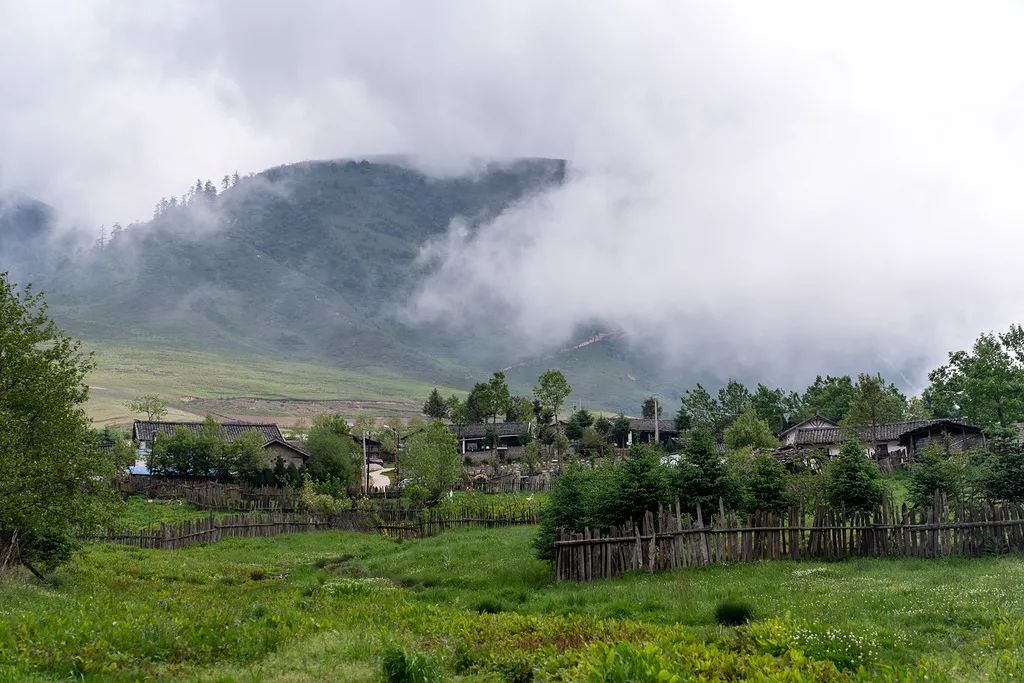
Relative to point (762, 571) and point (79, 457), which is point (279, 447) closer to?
point (79, 457)

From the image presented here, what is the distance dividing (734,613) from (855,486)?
1302cm

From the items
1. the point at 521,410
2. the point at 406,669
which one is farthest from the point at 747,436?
the point at 406,669

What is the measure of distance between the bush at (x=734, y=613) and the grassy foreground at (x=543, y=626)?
283 millimetres

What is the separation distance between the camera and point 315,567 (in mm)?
34062

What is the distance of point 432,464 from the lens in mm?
64875

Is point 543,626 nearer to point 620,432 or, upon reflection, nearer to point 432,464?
point 432,464

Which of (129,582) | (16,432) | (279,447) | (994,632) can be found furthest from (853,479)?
(279,447)

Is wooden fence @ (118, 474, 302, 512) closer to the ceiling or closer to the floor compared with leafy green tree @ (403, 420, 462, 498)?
closer to the floor

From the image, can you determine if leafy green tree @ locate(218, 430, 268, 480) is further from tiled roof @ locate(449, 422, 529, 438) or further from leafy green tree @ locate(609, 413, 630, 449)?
leafy green tree @ locate(609, 413, 630, 449)

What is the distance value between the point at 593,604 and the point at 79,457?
1644 cm

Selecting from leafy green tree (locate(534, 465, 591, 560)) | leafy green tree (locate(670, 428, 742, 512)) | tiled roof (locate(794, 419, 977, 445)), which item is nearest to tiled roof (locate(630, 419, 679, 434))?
tiled roof (locate(794, 419, 977, 445))

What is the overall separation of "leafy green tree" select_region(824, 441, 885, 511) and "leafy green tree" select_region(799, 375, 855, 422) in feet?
285

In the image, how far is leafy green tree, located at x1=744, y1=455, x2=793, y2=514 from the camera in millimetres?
27578

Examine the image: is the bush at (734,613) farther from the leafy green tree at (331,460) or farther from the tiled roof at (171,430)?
the tiled roof at (171,430)
